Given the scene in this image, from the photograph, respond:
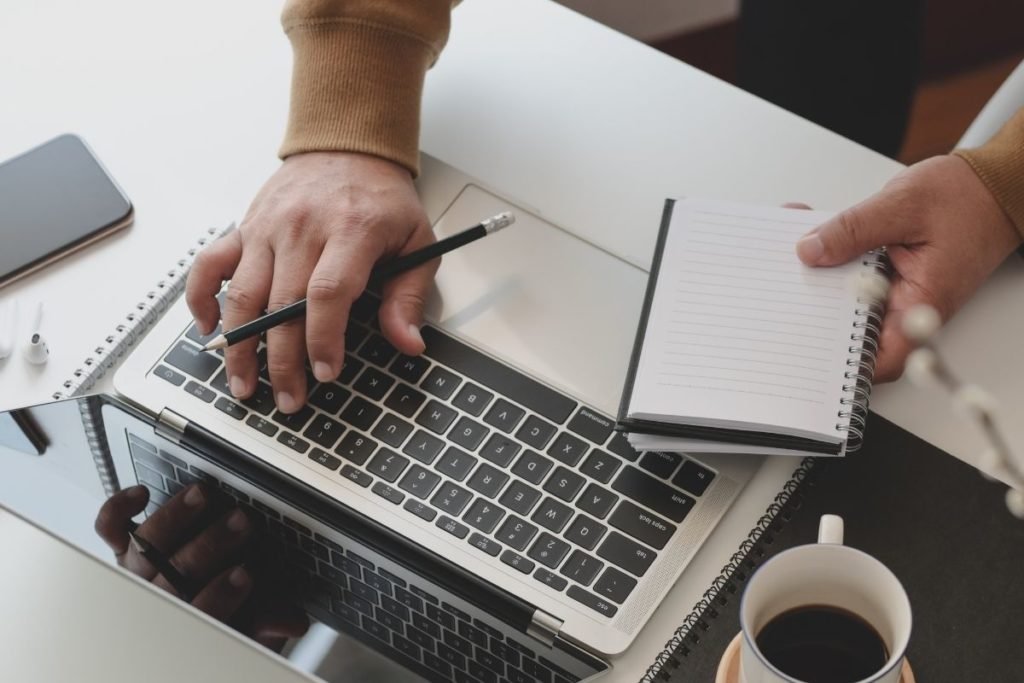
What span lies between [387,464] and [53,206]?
0.36 m

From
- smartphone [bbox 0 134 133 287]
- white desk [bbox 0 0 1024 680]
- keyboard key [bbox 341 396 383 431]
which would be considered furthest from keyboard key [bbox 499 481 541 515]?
smartphone [bbox 0 134 133 287]

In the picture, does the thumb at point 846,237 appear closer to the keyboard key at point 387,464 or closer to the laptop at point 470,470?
the laptop at point 470,470

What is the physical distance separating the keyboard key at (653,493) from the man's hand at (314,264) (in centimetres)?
17

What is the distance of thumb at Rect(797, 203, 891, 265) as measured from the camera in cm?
81

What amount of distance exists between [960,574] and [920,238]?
0.76ft

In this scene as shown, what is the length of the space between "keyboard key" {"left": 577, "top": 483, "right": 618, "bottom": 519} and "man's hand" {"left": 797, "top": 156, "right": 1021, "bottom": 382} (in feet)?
0.65

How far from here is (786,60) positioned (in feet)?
4.44

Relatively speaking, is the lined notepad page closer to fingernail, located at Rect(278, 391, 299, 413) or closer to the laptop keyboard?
the laptop keyboard

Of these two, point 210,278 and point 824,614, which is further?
point 210,278

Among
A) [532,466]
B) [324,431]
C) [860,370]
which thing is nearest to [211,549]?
[324,431]

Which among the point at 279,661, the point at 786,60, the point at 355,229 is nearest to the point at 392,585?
the point at 279,661

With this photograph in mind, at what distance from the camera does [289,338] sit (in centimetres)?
83

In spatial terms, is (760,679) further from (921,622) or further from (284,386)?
(284,386)

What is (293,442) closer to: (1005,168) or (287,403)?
(287,403)
